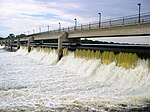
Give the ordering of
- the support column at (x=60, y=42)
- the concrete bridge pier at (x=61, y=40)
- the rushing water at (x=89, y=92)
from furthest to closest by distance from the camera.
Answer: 1. the concrete bridge pier at (x=61, y=40)
2. the support column at (x=60, y=42)
3. the rushing water at (x=89, y=92)

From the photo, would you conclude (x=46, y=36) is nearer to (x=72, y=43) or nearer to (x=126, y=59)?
(x=72, y=43)

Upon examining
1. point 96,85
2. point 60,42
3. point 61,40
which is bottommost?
point 96,85

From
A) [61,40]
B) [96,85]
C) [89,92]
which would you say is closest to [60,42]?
[61,40]

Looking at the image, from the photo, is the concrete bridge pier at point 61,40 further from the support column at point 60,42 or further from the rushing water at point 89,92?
the rushing water at point 89,92

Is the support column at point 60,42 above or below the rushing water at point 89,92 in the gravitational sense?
above

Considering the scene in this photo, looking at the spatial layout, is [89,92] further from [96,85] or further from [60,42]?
[60,42]

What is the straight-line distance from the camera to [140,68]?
2017 centimetres

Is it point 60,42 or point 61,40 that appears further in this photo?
point 61,40

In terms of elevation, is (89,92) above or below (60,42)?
below

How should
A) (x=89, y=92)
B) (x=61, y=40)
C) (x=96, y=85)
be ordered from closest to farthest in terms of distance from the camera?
(x=89, y=92) < (x=96, y=85) < (x=61, y=40)

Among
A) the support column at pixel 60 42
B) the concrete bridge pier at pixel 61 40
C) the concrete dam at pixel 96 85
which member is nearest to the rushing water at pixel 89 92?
the concrete dam at pixel 96 85

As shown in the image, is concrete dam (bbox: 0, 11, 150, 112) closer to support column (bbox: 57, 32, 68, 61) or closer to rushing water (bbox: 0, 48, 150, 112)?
rushing water (bbox: 0, 48, 150, 112)

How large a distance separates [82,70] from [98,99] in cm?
1310

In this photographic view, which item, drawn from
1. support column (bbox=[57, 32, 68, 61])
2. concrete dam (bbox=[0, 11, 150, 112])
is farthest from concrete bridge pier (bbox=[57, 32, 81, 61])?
concrete dam (bbox=[0, 11, 150, 112])
